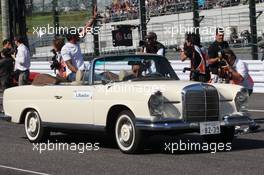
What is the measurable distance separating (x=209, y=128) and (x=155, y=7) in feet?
59.7

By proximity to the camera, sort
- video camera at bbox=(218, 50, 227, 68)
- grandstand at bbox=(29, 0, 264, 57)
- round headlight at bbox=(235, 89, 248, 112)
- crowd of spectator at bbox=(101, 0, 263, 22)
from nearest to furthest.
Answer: round headlight at bbox=(235, 89, 248, 112) → video camera at bbox=(218, 50, 227, 68) → grandstand at bbox=(29, 0, 264, 57) → crowd of spectator at bbox=(101, 0, 263, 22)

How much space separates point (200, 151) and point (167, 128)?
93cm

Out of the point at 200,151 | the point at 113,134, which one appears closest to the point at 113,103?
the point at 113,134

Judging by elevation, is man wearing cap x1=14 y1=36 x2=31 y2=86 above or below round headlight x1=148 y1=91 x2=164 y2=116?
above

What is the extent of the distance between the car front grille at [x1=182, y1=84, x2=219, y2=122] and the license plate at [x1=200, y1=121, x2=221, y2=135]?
8cm

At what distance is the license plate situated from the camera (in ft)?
32.5

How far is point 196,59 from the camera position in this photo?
13703 mm

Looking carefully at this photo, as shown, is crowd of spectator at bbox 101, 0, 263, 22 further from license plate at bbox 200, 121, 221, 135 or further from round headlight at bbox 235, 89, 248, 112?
license plate at bbox 200, 121, 221, 135

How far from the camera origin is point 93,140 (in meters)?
11.9

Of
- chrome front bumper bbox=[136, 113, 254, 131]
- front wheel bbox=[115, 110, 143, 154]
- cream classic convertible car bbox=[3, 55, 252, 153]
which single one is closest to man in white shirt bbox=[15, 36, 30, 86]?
cream classic convertible car bbox=[3, 55, 252, 153]

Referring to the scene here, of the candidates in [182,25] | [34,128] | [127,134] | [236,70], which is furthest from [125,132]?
[182,25]

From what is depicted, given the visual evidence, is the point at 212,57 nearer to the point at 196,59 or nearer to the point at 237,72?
the point at 196,59

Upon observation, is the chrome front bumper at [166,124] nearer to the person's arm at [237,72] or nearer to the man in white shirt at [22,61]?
the person's arm at [237,72]

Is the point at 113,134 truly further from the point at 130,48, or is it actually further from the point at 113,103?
the point at 130,48
